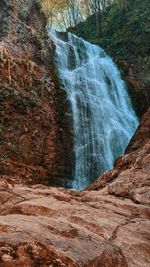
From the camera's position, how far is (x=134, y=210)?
5.78 meters

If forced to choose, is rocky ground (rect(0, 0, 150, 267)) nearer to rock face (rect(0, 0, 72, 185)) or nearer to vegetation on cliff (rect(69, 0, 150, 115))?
rock face (rect(0, 0, 72, 185))

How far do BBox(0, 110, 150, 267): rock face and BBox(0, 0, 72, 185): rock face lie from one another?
21.9ft

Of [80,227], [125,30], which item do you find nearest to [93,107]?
[125,30]

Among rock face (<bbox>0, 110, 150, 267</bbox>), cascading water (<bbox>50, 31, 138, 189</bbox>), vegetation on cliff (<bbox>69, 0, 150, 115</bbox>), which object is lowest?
rock face (<bbox>0, 110, 150, 267</bbox>)

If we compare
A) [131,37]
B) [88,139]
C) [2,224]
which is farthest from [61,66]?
[2,224]

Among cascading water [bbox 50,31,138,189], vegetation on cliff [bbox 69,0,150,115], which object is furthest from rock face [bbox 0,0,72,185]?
vegetation on cliff [bbox 69,0,150,115]

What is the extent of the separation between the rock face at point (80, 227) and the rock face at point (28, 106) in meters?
6.67

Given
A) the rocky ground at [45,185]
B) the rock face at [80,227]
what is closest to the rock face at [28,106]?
the rocky ground at [45,185]

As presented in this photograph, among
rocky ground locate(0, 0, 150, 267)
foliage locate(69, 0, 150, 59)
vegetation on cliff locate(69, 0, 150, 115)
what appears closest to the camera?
rocky ground locate(0, 0, 150, 267)

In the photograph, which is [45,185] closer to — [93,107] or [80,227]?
[93,107]

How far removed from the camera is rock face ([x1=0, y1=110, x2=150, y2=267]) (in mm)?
2404

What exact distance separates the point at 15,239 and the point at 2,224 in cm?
47

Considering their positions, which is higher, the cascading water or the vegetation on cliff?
the vegetation on cliff

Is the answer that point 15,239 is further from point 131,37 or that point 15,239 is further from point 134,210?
point 131,37
